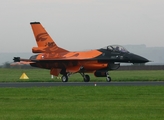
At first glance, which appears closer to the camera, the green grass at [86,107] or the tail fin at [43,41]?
the green grass at [86,107]

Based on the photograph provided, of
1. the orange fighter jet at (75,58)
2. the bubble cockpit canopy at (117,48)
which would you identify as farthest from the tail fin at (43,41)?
the bubble cockpit canopy at (117,48)

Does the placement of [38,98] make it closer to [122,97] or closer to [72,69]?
[122,97]

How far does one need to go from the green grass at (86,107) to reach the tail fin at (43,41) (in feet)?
63.1

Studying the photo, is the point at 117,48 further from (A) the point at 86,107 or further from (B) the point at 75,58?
(A) the point at 86,107

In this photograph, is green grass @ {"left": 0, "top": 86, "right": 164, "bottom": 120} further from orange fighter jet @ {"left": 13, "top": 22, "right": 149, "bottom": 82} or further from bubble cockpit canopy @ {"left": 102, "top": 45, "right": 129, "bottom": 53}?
bubble cockpit canopy @ {"left": 102, "top": 45, "right": 129, "bottom": 53}

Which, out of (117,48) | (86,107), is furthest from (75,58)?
(86,107)

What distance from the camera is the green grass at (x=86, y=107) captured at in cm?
1489

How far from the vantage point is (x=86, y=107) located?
17.3 meters

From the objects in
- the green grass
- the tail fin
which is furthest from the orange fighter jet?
the green grass

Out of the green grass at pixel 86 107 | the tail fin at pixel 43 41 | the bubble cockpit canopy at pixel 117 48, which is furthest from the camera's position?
the tail fin at pixel 43 41

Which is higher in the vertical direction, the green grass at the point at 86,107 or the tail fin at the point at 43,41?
the tail fin at the point at 43,41

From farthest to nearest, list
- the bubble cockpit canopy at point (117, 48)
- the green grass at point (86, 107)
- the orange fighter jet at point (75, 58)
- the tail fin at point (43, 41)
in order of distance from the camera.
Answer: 1. the tail fin at point (43, 41)
2. the bubble cockpit canopy at point (117, 48)
3. the orange fighter jet at point (75, 58)
4. the green grass at point (86, 107)

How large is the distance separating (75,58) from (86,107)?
23.5m

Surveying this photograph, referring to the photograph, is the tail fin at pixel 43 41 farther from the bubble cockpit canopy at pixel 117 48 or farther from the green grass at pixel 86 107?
the green grass at pixel 86 107
